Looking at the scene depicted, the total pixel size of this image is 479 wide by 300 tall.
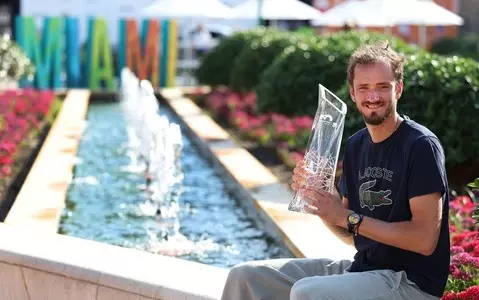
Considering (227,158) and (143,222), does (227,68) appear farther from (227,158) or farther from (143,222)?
(143,222)

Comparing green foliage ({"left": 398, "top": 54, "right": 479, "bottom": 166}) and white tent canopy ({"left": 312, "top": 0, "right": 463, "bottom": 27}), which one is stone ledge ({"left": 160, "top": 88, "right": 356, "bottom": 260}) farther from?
white tent canopy ({"left": 312, "top": 0, "right": 463, "bottom": 27})

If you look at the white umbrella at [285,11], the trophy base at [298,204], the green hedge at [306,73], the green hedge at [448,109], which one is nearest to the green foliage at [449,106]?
the green hedge at [448,109]

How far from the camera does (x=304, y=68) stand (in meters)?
12.0

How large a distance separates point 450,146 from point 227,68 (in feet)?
35.9

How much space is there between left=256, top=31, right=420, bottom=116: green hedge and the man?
738 cm

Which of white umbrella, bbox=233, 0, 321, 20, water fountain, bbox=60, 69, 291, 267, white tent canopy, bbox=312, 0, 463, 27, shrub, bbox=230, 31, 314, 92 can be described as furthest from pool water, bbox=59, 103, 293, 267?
white umbrella, bbox=233, 0, 321, 20

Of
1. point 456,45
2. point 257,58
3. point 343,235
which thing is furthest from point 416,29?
point 343,235

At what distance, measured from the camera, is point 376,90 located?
3.64 metres

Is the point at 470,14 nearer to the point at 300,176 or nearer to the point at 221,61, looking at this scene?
the point at 221,61

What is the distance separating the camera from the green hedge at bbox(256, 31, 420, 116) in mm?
11445

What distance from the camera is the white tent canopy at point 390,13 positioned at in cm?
1819

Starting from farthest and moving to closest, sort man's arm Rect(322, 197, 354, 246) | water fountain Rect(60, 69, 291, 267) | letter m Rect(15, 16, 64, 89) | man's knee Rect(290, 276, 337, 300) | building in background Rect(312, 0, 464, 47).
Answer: building in background Rect(312, 0, 464, 47), letter m Rect(15, 16, 64, 89), water fountain Rect(60, 69, 291, 267), man's arm Rect(322, 197, 354, 246), man's knee Rect(290, 276, 337, 300)

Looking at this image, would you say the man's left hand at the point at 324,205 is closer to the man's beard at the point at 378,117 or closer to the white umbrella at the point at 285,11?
the man's beard at the point at 378,117

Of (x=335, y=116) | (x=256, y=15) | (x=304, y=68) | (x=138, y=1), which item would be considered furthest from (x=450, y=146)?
(x=138, y=1)
